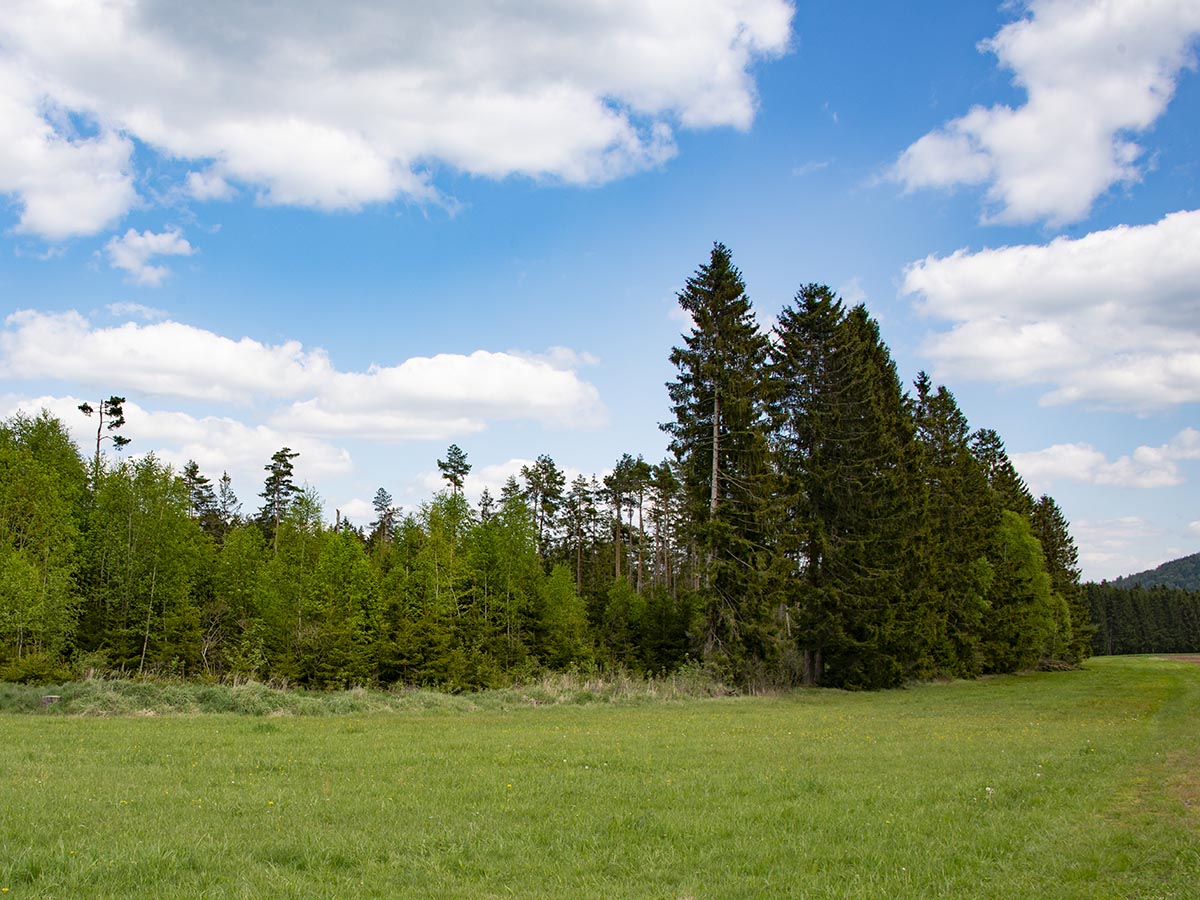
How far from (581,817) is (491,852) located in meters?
1.67

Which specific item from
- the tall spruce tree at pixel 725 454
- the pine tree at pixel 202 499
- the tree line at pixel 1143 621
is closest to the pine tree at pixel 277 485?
the pine tree at pixel 202 499

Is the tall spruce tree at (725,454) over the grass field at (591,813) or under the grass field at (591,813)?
over

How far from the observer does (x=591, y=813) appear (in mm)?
9078

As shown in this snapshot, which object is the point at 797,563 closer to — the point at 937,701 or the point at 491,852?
the point at 937,701

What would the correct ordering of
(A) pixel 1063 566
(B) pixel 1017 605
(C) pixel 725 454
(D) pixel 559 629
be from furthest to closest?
1. (A) pixel 1063 566
2. (B) pixel 1017 605
3. (D) pixel 559 629
4. (C) pixel 725 454

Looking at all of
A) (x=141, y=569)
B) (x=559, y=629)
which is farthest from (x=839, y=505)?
(x=141, y=569)

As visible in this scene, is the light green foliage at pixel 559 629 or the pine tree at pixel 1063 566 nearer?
the light green foliage at pixel 559 629

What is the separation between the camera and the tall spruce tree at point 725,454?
32562mm

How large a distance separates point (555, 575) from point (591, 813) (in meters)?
38.0

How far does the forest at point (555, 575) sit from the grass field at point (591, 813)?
15.6m

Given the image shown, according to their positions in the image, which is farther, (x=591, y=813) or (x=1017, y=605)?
(x=1017, y=605)

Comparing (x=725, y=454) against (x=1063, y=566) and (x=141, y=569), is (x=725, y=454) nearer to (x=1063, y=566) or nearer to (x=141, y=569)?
(x=141, y=569)

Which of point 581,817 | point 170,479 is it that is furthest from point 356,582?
point 581,817

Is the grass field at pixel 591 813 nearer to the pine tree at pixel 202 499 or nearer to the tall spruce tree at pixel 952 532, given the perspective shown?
the tall spruce tree at pixel 952 532
